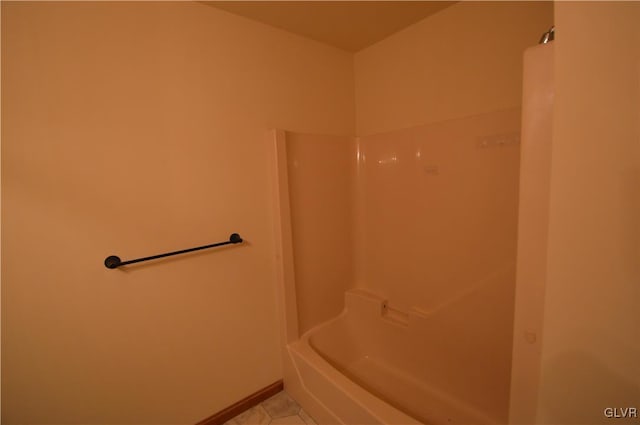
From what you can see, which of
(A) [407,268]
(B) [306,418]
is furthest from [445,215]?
(B) [306,418]

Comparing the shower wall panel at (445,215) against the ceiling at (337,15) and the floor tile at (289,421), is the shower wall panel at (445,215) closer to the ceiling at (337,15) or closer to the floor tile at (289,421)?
the ceiling at (337,15)

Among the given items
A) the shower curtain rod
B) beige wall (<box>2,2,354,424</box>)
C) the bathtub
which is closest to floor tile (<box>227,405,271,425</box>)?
beige wall (<box>2,2,354,424</box>)

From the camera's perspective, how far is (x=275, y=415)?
136cm

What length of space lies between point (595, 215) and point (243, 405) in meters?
1.71

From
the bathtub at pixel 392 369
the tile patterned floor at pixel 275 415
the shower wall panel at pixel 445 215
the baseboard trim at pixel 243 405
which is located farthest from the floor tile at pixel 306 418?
the shower wall panel at pixel 445 215

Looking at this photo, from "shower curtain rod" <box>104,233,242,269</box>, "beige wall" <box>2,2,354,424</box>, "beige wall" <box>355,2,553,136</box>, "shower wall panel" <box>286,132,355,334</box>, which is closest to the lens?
"beige wall" <box>2,2,354,424</box>

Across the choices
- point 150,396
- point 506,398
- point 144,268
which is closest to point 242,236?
point 144,268

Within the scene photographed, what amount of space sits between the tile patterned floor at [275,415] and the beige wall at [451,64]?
1.78 metres

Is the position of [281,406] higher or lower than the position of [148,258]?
lower

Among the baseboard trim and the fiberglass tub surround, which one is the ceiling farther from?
the baseboard trim

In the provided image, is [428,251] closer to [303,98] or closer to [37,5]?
[303,98]

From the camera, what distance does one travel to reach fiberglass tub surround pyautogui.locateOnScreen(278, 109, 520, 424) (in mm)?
1185

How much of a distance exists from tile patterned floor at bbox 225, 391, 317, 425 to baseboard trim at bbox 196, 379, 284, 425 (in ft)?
0.07

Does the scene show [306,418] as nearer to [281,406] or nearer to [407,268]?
[281,406]
